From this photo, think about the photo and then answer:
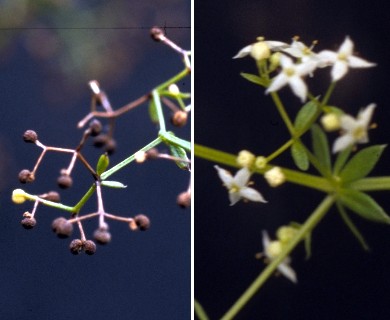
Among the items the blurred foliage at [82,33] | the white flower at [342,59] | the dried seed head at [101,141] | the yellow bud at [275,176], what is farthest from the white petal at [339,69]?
the blurred foliage at [82,33]

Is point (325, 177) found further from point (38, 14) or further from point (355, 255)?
point (38, 14)

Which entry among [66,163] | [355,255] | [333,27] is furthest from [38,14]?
[355,255]

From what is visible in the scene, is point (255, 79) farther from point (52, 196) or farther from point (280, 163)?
point (52, 196)

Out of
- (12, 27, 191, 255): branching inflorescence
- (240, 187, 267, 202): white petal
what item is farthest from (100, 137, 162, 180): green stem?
(240, 187, 267, 202): white petal

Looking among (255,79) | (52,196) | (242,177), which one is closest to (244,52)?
(255,79)

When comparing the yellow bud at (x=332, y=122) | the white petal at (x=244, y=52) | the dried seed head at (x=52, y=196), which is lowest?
the yellow bud at (x=332, y=122)

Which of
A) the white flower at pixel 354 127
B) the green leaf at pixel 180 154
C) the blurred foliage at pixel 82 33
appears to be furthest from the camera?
the blurred foliage at pixel 82 33

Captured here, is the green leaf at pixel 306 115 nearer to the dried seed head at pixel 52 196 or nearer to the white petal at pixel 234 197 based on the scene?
the white petal at pixel 234 197
